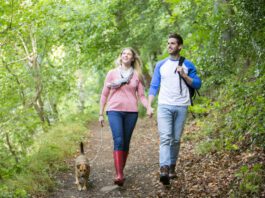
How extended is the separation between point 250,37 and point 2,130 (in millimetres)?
7569

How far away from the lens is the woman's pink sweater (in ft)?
19.9

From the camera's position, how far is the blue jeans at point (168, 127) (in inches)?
217

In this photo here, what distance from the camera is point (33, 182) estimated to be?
635 cm

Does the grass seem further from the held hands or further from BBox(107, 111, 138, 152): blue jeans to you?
the held hands

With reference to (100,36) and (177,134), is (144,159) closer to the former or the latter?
(177,134)

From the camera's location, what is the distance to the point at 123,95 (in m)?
6.10

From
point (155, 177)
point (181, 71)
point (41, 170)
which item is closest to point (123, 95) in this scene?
point (181, 71)

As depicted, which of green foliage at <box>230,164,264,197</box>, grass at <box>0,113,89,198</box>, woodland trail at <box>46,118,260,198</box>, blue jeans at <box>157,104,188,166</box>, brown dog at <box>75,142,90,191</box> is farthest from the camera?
brown dog at <box>75,142,90,191</box>

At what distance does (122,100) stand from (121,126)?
0.43 metres

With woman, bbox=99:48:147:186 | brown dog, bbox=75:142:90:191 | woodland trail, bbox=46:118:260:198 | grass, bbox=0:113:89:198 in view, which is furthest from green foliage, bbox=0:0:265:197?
woman, bbox=99:48:147:186

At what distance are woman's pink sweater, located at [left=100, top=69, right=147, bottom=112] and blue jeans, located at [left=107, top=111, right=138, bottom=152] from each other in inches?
3.6

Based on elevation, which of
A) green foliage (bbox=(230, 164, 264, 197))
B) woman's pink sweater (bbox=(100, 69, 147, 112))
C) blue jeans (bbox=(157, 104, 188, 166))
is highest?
woman's pink sweater (bbox=(100, 69, 147, 112))

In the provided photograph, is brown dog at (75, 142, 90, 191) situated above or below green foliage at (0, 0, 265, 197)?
below

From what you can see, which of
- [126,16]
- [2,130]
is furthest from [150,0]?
[2,130]
